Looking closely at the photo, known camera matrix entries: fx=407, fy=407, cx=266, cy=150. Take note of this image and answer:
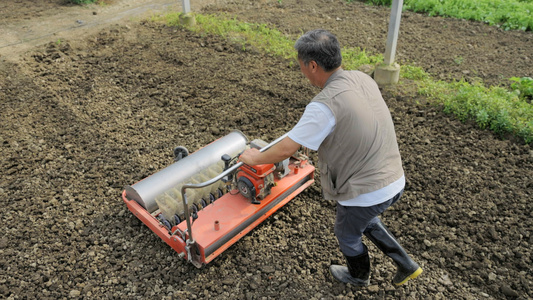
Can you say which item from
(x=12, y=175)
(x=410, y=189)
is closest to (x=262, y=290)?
(x=410, y=189)

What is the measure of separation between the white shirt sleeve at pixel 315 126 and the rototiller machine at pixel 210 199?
85cm

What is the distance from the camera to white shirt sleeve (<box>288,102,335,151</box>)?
263 centimetres

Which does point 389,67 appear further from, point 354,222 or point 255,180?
point 354,222

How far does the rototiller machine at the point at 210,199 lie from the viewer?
11.8ft

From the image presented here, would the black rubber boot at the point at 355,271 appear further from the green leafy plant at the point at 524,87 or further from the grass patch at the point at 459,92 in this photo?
the green leafy plant at the point at 524,87

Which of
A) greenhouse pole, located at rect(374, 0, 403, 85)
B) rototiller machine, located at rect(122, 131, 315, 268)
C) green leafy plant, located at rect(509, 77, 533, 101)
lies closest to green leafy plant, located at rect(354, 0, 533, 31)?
green leafy plant, located at rect(509, 77, 533, 101)

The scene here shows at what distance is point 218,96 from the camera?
20.9 ft

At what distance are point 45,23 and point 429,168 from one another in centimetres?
839

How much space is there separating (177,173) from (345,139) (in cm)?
197

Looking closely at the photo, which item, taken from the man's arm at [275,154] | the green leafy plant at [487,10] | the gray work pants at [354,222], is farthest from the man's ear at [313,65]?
the green leafy plant at [487,10]

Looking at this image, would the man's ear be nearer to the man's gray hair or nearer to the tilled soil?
the man's gray hair

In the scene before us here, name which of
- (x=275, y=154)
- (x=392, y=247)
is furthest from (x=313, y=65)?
(x=392, y=247)

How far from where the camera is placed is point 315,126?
2.64 meters

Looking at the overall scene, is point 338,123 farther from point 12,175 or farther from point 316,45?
point 12,175
